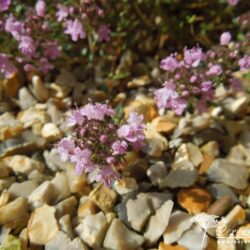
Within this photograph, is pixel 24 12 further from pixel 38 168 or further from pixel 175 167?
pixel 175 167

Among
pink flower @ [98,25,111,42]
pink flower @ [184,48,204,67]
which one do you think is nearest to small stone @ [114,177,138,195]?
pink flower @ [184,48,204,67]

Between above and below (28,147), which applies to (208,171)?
below

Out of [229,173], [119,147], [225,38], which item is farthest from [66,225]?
[225,38]

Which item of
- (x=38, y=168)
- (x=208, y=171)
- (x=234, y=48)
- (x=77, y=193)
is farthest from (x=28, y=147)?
(x=234, y=48)

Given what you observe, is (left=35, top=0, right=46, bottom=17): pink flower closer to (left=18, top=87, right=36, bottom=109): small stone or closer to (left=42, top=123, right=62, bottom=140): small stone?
(left=18, top=87, right=36, bottom=109): small stone

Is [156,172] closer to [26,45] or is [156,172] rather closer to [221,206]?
[221,206]

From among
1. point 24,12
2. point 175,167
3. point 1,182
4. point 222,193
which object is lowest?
point 222,193
